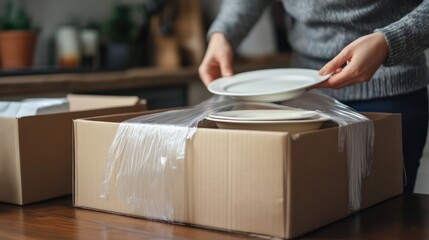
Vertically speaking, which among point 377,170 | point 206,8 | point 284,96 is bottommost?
point 377,170

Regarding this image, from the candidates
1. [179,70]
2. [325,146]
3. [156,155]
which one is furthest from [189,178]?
[179,70]

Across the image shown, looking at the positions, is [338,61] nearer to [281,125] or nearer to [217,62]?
[281,125]

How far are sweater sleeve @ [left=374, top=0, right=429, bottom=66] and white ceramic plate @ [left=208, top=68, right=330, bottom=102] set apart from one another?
115 millimetres

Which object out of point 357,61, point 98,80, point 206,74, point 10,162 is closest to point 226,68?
point 206,74

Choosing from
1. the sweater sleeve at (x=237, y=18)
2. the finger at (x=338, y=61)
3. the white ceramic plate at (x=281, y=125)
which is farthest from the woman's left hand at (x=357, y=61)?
the sweater sleeve at (x=237, y=18)

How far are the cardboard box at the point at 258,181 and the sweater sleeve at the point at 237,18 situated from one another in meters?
0.52

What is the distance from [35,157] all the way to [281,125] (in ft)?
1.36

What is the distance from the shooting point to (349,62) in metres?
1.09

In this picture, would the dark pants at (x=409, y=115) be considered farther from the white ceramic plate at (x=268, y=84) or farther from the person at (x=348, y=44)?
the white ceramic plate at (x=268, y=84)

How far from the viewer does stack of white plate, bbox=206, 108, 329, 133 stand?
3.22 ft

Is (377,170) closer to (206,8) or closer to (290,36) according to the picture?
(290,36)

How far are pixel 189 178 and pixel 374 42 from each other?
0.38m

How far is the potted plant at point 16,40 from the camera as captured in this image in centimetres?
268

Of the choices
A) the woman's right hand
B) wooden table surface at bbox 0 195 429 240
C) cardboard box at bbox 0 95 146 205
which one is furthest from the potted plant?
wooden table surface at bbox 0 195 429 240
